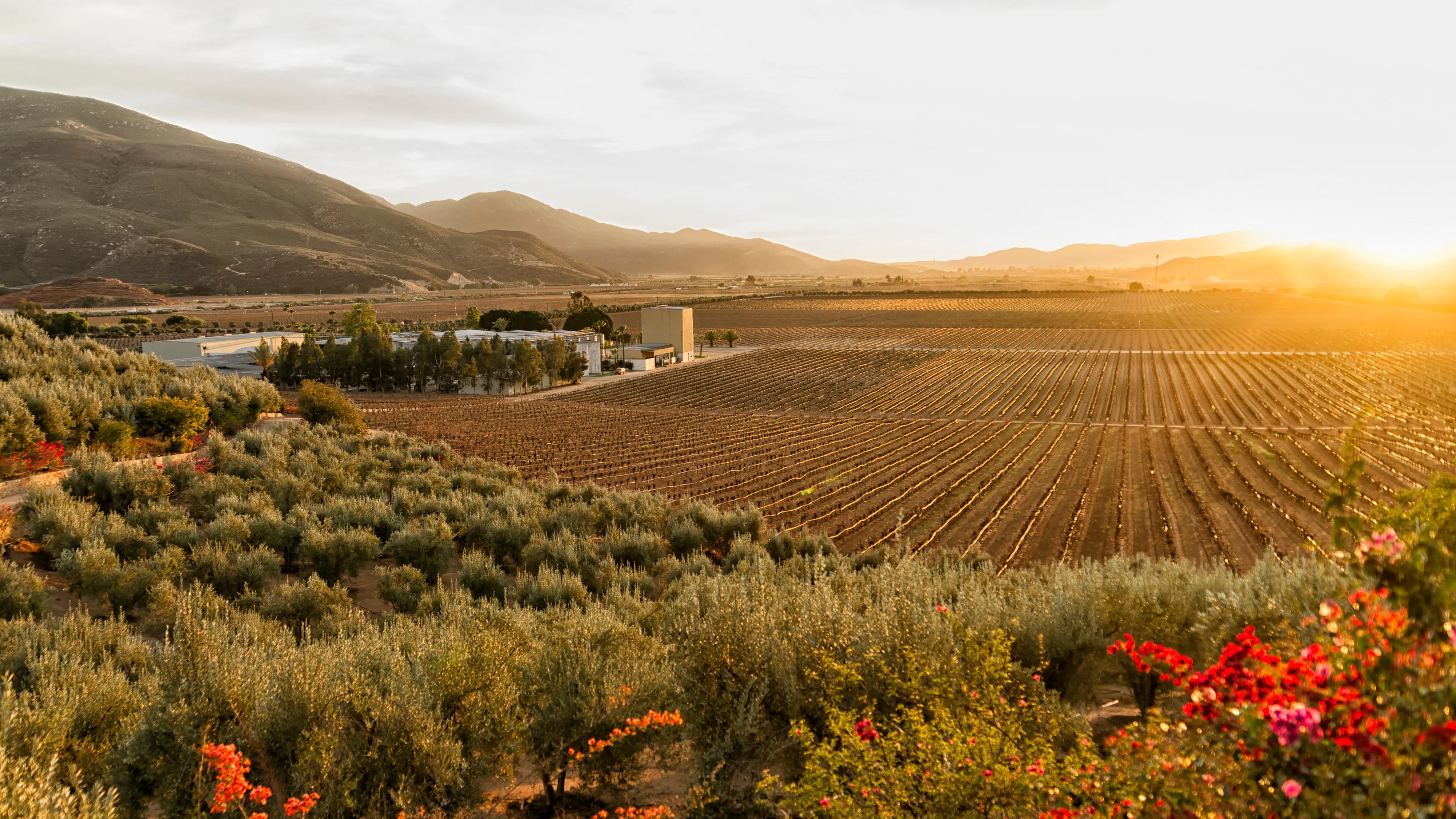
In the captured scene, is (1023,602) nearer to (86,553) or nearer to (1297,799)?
(1297,799)

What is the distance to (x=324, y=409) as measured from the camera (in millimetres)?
26734

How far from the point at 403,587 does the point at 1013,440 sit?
2870cm

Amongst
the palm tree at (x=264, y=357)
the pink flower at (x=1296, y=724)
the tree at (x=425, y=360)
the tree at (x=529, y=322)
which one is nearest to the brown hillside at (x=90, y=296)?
the tree at (x=529, y=322)

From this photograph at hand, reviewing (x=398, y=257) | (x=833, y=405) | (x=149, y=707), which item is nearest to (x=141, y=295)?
(x=398, y=257)

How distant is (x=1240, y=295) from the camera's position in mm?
153250

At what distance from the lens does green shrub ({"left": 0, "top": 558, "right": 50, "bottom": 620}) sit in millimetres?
9867

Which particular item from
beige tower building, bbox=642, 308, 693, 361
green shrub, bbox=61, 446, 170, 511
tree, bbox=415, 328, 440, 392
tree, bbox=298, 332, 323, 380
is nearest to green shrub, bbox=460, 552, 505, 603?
green shrub, bbox=61, 446, 170, 511

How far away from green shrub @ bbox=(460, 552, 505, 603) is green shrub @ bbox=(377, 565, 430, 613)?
2.11 ft

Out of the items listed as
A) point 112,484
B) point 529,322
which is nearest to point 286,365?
point 529,322

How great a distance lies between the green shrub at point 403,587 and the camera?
11.7 metres

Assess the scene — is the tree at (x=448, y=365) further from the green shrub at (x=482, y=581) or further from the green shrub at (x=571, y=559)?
the green shrub at (x=482, y=581)

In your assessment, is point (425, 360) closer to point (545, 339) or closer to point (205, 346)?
point (545, 339)

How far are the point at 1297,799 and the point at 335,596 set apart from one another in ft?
38.4

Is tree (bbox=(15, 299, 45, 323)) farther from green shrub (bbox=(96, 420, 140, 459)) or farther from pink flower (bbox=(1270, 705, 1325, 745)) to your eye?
pink flower (bbox=(1270, 705, 1325, 745))
